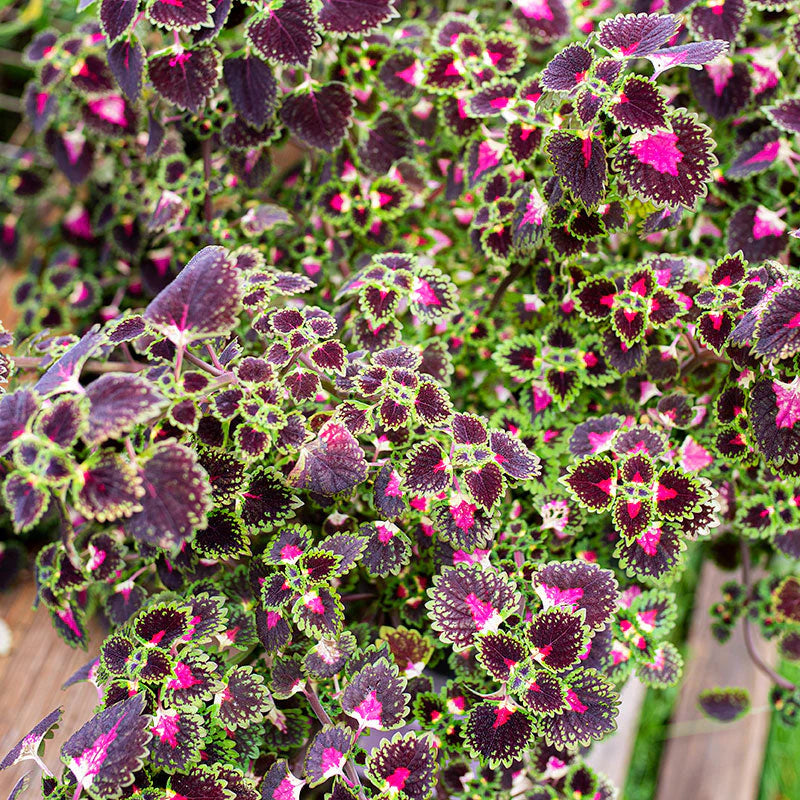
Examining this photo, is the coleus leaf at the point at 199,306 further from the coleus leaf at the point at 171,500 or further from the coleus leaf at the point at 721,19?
the coleus leaf at the point at 721,19

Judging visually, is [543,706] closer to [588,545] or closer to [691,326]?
[588,545]

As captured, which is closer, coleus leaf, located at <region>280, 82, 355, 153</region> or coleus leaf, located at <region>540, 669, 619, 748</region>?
coleus leaf, located at <region>540, 669, 619, 748</region>

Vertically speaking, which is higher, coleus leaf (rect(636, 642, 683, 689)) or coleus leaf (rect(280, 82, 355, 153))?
coleus leaf (rect(280, 82, 355, 153))

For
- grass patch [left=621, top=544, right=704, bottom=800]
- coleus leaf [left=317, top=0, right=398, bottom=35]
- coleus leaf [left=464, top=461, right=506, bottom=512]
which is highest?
coleus leaf [left=317, top=0, right=398, bottom=35]

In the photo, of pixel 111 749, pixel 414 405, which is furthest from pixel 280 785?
pixel 414 405

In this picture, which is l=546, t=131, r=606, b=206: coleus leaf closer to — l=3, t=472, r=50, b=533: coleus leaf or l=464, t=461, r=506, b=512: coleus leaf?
l=464, t=461, r=506, b=512: coleus leaf

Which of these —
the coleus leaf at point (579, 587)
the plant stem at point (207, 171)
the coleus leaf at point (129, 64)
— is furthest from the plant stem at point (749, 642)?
the coleus leaf at point (129, 64)

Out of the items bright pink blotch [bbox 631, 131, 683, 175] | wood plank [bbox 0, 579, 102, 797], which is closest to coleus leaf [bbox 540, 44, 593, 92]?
bright pink blotch [bbox 631, 131, 683, 175]
